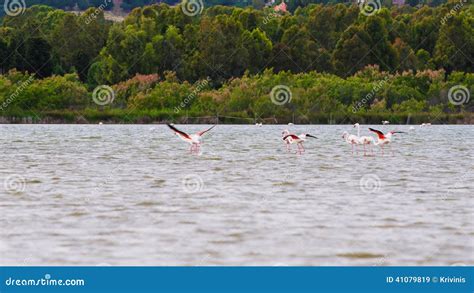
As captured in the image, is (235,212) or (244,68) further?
(244,68)

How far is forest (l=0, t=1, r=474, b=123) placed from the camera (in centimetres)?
8975

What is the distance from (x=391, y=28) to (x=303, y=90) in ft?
113

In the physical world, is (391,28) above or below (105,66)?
above

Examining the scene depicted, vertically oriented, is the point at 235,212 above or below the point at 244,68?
below

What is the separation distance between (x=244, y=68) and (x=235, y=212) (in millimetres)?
94778

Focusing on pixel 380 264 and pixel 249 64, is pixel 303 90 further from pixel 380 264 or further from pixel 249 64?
pixel 380 264

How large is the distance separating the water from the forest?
5802cm

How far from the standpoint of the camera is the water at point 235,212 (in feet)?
44.5

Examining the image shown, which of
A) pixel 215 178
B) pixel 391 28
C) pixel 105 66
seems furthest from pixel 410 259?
pixel 391 28

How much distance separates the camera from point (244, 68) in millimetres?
112062

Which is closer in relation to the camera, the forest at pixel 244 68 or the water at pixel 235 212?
the water at pixel 235 212

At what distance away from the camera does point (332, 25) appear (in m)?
129

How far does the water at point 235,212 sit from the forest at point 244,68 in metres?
58.0

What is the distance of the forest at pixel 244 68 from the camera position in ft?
294
